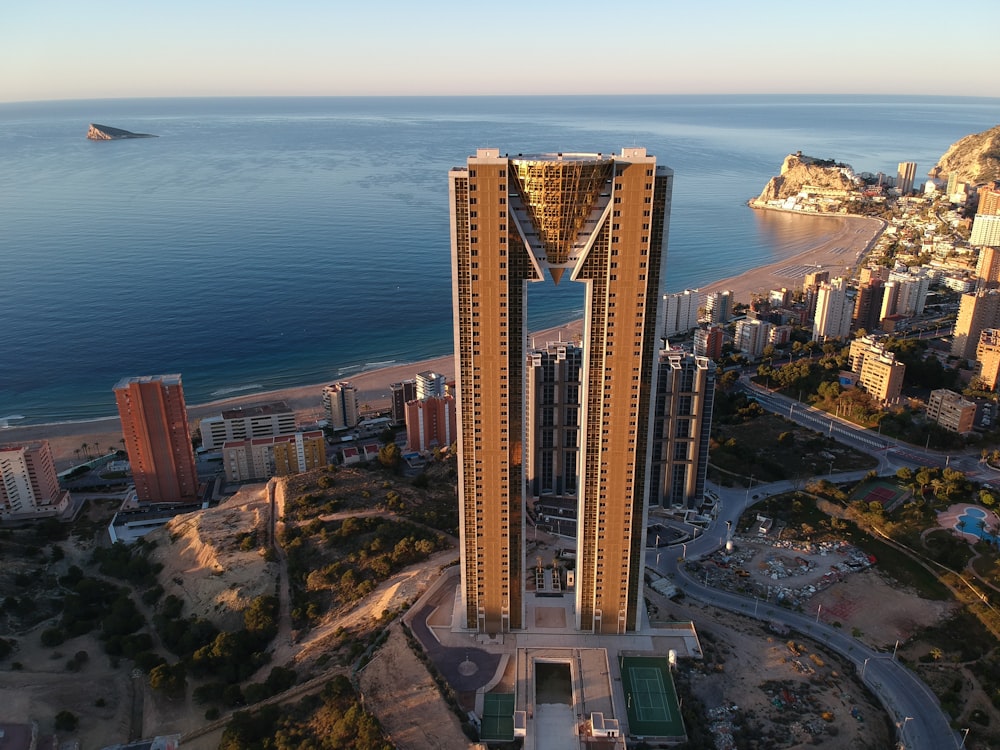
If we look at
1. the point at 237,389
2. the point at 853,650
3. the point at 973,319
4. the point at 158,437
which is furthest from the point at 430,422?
the point at 973,319

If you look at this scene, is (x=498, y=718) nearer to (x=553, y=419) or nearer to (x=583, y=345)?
(x=583, y=345)

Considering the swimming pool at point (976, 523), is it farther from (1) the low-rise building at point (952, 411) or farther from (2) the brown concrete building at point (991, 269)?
(2) the brown concrete building at point (991, 269)

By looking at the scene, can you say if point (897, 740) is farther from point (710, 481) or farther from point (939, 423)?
point (939, 423)

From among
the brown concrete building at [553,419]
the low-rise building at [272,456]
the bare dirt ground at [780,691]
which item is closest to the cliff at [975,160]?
the brown concrete building at [553,419]

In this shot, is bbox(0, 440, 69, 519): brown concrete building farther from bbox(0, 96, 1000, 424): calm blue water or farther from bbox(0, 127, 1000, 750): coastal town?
bbox(0, 96, 1000, 424): calm blue water

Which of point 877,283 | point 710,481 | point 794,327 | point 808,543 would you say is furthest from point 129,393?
point 877,283

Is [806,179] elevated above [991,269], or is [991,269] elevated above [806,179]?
[806,179]

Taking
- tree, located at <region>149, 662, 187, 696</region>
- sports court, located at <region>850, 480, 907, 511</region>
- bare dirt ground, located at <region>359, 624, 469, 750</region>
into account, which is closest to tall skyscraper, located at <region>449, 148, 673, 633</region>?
bare dirt ground, located at <region>359, 624, 469, 750</region>
